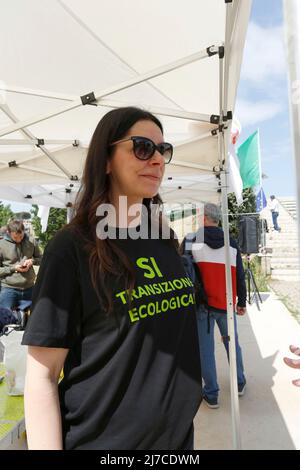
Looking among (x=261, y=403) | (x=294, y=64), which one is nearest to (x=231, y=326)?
(x=261, y=403)

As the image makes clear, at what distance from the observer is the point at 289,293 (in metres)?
8.65

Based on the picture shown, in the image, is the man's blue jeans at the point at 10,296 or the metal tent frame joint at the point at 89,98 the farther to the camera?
the man's blue jeans at the point at 10,296

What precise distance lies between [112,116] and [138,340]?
0.64 metres

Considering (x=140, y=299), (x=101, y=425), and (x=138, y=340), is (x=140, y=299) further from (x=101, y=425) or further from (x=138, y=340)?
(x=101, y=425)

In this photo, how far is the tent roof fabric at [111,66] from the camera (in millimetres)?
1921

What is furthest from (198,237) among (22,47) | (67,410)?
(67,410)

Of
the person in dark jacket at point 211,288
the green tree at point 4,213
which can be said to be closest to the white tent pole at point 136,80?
the person in dark jacket at point 211,288

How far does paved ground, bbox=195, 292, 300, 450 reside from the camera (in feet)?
8.53

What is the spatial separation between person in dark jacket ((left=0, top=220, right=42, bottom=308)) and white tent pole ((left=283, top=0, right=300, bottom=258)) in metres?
4.08

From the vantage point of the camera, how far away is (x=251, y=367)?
13.3 ft

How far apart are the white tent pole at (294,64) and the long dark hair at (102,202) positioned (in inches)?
17.9

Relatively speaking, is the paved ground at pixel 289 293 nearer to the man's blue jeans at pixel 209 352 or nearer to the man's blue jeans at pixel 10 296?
the man's blue jeans at pixel 209 352

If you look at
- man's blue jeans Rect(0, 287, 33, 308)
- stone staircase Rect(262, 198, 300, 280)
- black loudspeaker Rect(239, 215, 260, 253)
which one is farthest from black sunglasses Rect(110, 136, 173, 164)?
stone staircase Rect(262, 198, 300, 280)
